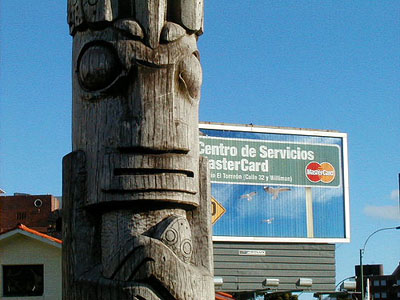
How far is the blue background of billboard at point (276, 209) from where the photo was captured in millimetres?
33656

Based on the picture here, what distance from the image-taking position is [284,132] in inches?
1405

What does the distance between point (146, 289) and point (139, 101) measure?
1.69m

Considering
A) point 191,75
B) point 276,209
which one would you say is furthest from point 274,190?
point 191,75

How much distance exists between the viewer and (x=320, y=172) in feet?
119

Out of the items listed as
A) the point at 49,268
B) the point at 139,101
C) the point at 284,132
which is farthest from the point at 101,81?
the point at 284,132

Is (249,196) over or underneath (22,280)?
over

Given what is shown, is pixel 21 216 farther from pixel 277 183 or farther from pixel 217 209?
pixel 217 209

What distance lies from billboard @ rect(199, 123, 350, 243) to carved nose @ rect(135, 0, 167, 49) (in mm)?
25516

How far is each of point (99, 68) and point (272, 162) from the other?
28163 mm

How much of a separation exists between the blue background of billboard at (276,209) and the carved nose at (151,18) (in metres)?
25.8

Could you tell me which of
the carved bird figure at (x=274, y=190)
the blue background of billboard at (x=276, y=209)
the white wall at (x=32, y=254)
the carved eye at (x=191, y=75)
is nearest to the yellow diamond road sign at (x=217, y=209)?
the blue background of billboard at (x=276, y=209)

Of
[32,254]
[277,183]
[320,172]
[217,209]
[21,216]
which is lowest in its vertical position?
[32,254]

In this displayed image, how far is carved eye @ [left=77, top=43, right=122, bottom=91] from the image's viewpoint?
23.7ft

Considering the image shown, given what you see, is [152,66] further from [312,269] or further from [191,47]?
[312,269]
